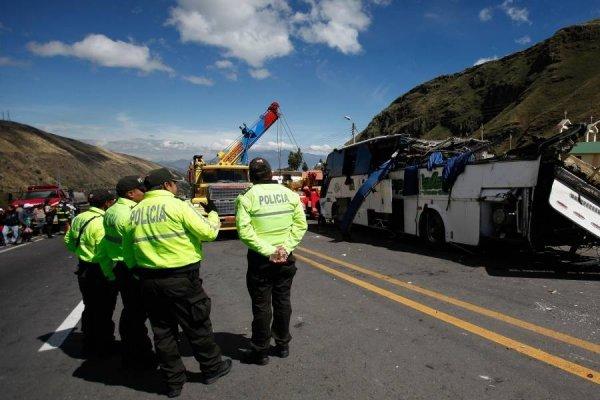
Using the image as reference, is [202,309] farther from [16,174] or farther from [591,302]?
[16,174]

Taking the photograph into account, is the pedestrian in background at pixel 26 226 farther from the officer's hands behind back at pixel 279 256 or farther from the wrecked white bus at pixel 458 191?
the officer's hands behind back at pixel 279 256

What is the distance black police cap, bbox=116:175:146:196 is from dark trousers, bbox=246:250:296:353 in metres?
1.36

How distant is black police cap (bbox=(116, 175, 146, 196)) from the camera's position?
3977mm

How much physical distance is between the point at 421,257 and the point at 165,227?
6.50 meters

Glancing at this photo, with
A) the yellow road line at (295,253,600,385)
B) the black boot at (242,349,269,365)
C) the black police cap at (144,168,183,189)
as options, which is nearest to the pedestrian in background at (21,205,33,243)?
the yellow road line at (295,253,600,385)

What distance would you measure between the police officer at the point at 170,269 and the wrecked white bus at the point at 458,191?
5.81 meters

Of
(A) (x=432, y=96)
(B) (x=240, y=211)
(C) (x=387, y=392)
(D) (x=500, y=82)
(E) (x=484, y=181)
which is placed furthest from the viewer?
(A) (x=432, y=96)

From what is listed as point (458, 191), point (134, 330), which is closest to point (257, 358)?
point (134, 330)

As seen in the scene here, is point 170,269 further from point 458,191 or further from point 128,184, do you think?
point 458,191

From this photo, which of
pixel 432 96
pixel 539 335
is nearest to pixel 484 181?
pixel 539 335

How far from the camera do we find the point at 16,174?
63.2 m

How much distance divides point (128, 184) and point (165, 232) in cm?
106

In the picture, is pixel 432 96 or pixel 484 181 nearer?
pixel 484 181

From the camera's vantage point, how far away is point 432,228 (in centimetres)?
936
